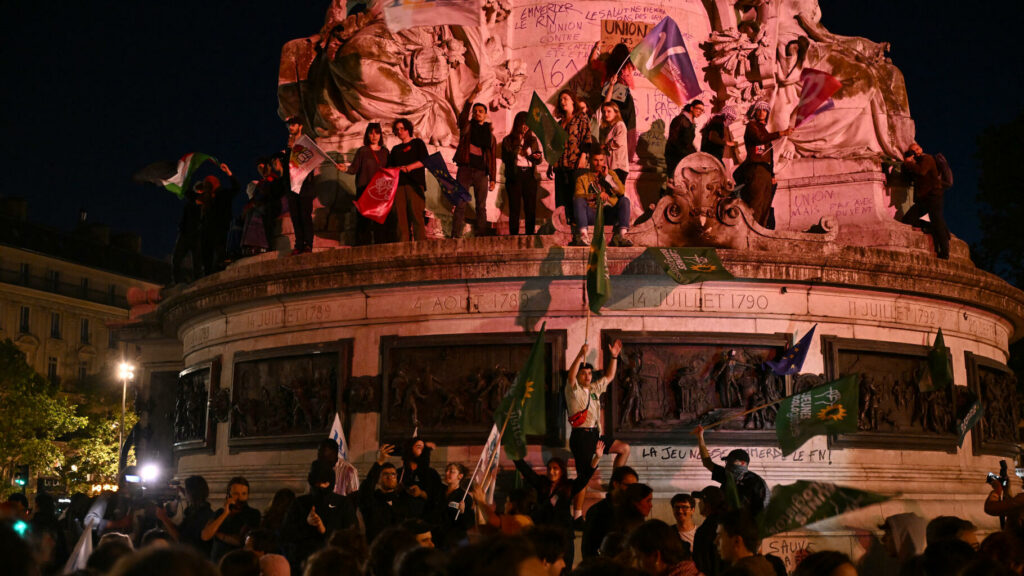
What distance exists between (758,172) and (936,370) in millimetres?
4071

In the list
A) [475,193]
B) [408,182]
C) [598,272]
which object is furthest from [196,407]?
[598,272]

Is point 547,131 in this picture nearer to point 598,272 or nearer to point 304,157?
point 598,272

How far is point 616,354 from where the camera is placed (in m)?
17.0

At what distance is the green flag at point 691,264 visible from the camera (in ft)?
55.7

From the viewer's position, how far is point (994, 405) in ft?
68.0

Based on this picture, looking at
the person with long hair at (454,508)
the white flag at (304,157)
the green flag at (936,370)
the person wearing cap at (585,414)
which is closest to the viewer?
the person with long hair at (454,508)

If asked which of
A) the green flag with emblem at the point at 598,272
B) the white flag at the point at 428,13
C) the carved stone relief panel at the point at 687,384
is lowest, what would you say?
the carved stone relief panel at the point at 687,384

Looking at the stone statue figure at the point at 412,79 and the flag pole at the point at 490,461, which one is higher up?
the stone statue figure at the point at 412,79

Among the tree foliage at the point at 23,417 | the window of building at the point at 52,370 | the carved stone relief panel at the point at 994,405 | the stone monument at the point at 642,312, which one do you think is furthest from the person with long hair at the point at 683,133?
the window of building at the point at 52,370

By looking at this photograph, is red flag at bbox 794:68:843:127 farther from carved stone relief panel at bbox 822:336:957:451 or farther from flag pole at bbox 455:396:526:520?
flag pole at bbox 455:396:526:520

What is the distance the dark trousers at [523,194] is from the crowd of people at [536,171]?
0.02m

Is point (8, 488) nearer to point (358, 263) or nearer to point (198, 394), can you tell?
point (198, 394)

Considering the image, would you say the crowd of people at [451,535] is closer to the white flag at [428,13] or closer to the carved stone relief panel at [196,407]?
the carved stone relief panel at [196,407]

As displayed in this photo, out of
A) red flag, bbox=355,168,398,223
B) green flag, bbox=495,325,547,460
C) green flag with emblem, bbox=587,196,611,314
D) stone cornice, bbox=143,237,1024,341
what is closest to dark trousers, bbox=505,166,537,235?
stone cornice, bbox=143,237,1024,341
